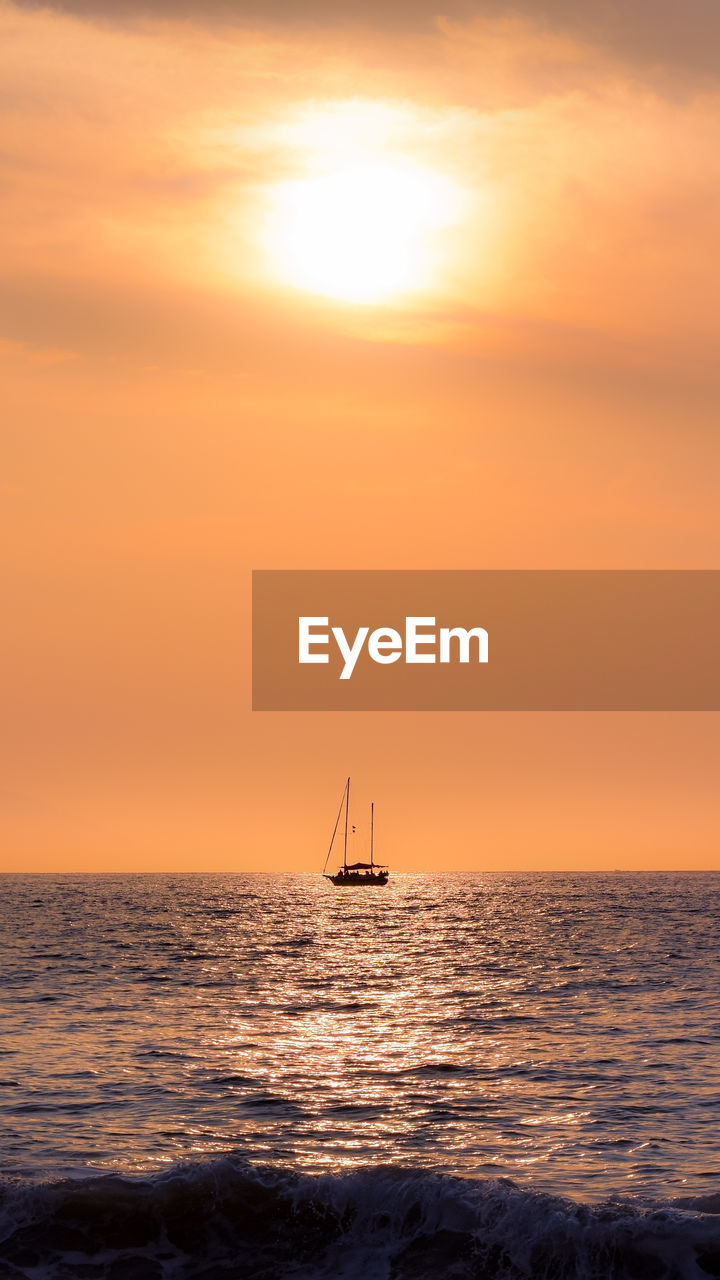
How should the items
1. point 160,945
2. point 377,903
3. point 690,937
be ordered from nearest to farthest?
1. point 160,945
2. point 690,937
3. point 377,903

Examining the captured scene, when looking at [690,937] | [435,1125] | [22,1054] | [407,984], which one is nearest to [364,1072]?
[435,1125]

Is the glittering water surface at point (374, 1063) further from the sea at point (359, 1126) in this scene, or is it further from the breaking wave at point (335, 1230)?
the breaking wave at point (335, 1230)

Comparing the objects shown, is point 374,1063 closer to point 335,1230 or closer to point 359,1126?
point 359,1126

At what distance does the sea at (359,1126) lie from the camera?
2175cm

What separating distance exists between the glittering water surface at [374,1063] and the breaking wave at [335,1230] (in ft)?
6.57

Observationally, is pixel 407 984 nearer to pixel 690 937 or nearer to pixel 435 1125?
pixel 435 1125

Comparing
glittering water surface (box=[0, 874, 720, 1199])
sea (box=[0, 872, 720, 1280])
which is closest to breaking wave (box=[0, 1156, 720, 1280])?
sea (box=[0, 872, 720, 1280])

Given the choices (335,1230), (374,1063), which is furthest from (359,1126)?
(374,1063)

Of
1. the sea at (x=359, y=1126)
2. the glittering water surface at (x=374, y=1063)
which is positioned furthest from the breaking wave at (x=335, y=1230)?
the glittering water surface at (x=374, y=1063)

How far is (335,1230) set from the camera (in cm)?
2255

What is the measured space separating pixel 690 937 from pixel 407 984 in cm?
4448

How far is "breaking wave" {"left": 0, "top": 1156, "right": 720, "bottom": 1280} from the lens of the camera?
2116 centimetres

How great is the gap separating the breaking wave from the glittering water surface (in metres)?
2.00

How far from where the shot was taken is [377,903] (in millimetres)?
193375
